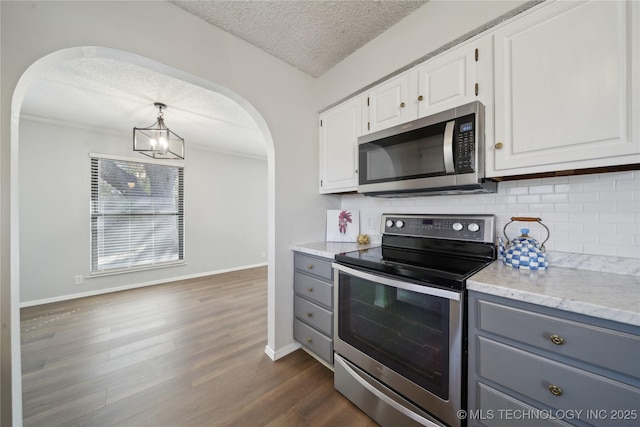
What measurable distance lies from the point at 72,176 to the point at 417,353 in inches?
187

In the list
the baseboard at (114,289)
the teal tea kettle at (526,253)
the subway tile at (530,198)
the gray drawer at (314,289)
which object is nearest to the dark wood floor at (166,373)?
the baseboard at (114,289)

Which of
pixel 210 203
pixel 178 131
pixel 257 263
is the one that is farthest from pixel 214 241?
pixel 178 131

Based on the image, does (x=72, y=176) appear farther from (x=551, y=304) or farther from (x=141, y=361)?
(x=551, y=304)

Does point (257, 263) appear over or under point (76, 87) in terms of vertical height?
under

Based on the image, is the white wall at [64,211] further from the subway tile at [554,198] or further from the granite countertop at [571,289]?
the subway tile at [554,198]

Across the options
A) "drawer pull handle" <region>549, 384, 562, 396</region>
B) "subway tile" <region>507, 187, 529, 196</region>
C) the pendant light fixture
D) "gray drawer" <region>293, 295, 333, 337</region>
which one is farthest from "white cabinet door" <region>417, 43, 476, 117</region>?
the pendant light fixture

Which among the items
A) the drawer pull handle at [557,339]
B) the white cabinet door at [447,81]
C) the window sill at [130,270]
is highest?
the white cabinet door at [447,81]

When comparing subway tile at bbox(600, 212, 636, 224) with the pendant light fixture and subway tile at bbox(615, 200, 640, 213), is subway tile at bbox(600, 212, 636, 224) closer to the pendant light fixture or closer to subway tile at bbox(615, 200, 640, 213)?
subway tile at bbox(615, 200, 640, 213)

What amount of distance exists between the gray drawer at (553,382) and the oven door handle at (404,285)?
21 cm

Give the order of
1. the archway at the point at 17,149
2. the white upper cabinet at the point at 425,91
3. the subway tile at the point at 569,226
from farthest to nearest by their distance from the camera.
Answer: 1. the white upper cabinet at the point at 425,91
2. the subway tile at the point at 569,226
3. the archway at the point at 17,149

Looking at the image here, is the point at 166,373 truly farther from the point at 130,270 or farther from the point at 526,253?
the point at 130,270

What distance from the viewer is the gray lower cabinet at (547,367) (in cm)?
73

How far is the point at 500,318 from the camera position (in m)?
0.94

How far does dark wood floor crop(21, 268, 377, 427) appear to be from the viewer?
139 cm
